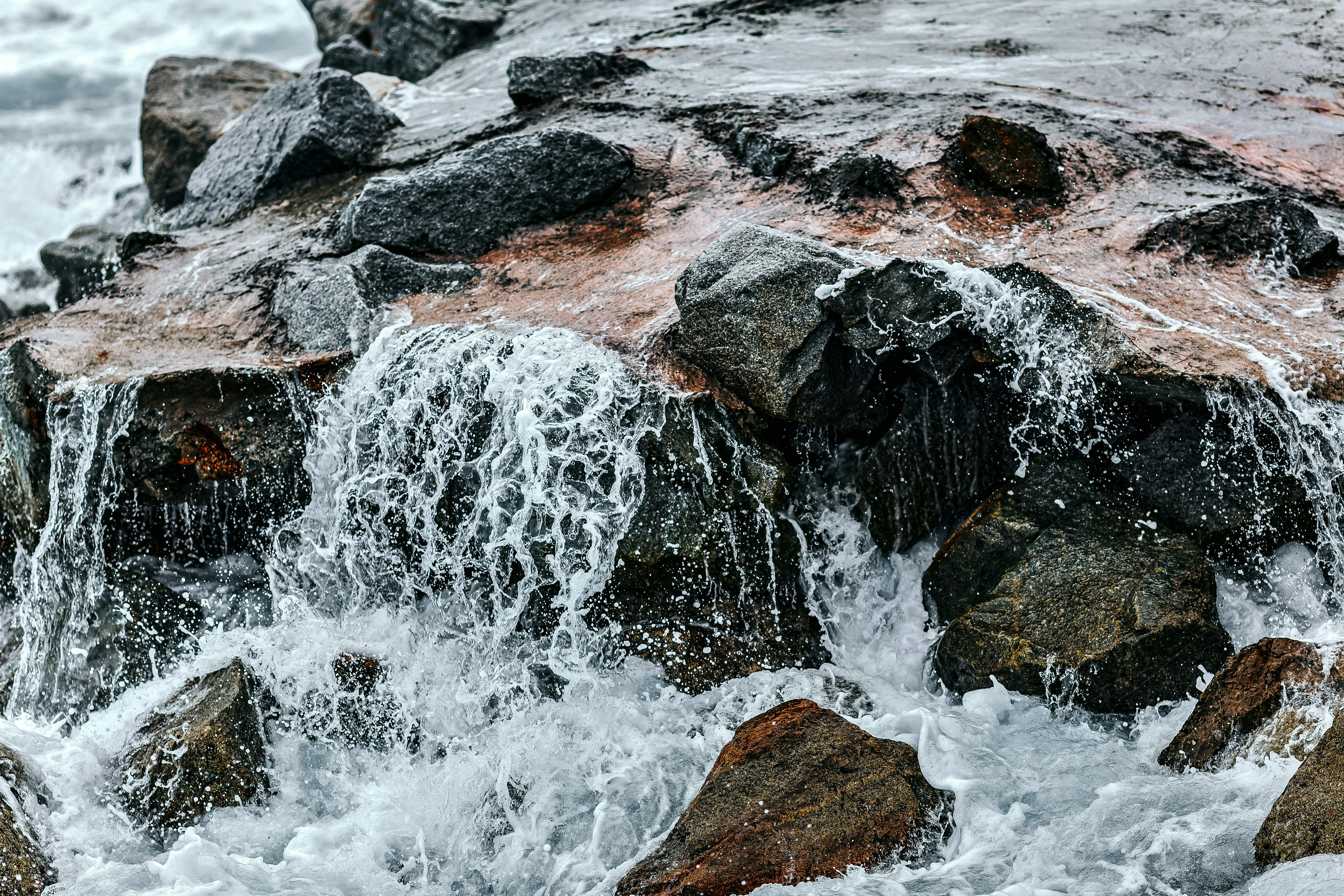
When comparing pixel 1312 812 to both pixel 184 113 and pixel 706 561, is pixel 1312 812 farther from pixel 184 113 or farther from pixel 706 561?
pixel 184 113

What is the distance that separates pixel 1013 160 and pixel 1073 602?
3109 millimetres

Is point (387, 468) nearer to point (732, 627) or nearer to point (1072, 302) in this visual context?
point (732, 627)

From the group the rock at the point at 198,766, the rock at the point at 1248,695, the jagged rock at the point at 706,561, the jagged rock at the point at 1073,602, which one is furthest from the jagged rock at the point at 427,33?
the rock at the point at 1248,695

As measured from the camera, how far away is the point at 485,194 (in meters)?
6.52

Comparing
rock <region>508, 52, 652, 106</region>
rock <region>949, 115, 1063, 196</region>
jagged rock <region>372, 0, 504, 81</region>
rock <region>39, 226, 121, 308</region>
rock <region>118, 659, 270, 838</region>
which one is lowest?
rock <region>118, 659, 270, 838</region>

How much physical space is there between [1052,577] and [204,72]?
11.5 meters

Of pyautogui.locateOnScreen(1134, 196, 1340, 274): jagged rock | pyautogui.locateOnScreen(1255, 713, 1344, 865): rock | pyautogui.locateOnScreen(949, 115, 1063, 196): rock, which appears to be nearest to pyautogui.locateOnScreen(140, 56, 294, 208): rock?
pyautogui.locateOnScreen(949, 115, 1063, 196): rock

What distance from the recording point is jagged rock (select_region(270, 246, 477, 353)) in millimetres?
5555

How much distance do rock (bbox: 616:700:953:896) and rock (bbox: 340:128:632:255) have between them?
4034mm

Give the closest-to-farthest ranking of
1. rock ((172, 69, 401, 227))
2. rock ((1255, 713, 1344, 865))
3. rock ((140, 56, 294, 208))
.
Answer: rock ((1255, 713, 1344, 865))
rock ((172, 69, 401, 227))
rock ((140, 56, 294, 208))

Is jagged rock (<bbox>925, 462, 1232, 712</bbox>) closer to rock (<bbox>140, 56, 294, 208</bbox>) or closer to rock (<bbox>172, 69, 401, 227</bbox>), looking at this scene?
rock (<bbox>172, 69, 401, 227</bbox>)

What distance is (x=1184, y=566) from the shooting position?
4414 mm

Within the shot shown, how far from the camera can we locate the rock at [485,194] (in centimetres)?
642

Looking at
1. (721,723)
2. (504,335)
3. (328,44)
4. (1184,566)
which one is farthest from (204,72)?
(1184,566)
